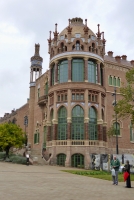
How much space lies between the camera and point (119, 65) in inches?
1748

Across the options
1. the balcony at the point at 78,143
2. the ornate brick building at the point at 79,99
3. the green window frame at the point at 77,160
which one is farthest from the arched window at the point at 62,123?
the green window frame at the point at 77,160

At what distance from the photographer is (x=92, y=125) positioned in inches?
1463

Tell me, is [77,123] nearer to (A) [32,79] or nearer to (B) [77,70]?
(B) [77,70]

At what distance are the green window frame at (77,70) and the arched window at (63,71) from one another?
106cm

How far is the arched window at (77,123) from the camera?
36125mm

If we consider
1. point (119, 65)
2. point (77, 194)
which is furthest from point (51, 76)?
point (77, 194)

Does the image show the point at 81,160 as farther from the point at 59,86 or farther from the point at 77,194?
the point at 77,194

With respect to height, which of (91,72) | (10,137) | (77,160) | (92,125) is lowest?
(77,160)

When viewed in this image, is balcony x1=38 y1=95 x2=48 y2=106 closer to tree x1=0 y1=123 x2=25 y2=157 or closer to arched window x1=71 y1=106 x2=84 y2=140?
tree x1=0 y1=123 x2=25 y2=157

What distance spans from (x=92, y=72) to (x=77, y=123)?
7.99m

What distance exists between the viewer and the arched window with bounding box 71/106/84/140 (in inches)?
1422

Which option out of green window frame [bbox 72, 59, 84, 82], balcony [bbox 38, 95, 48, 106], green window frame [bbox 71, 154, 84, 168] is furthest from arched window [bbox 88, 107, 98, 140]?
balcony [bbox 38, 95, 48, 106]

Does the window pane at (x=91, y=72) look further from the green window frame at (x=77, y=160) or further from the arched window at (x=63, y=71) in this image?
the green window frame at (x=77, y=160)

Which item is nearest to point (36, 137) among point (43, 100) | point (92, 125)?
point (43, 100)
